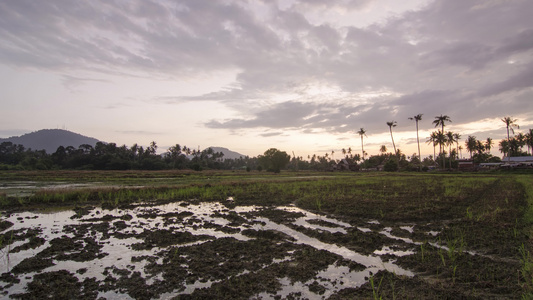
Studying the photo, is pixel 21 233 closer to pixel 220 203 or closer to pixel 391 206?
pixel 220 203

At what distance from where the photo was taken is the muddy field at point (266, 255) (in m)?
4.73

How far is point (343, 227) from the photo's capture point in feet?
31.5

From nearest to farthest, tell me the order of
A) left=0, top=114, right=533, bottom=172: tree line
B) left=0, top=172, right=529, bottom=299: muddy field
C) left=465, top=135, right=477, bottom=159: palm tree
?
left=0, top=172, right=529, bottom=299: muddy field
left=0, top=114, right=533, bottom=172: tree line
left=465, top=135, right=477, bottom=159: palm tree

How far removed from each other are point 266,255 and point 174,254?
2240mm

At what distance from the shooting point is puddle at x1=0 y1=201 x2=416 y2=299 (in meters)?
5.00

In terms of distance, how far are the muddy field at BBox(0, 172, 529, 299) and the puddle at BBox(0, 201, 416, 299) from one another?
Answer: 3 cm

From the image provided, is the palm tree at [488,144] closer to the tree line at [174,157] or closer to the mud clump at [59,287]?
the tree line at [174,157]

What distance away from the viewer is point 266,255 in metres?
6.58

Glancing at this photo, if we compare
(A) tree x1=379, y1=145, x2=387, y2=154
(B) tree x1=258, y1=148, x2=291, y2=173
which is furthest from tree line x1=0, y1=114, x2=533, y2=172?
(A) tree x1=379, y1=145, x2=387, y2=154

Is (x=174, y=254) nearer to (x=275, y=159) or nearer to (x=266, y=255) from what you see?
(x=266, y=255)

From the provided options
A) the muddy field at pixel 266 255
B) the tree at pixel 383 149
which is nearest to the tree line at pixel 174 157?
the tree at pixel 383 149

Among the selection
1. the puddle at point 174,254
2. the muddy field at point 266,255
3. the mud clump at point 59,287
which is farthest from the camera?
the puddle at point 174,254

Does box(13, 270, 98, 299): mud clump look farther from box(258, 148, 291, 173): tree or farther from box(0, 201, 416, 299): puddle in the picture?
box(258, 148, 291, 173): tree

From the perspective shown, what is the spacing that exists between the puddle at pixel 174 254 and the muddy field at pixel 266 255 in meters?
0.03
